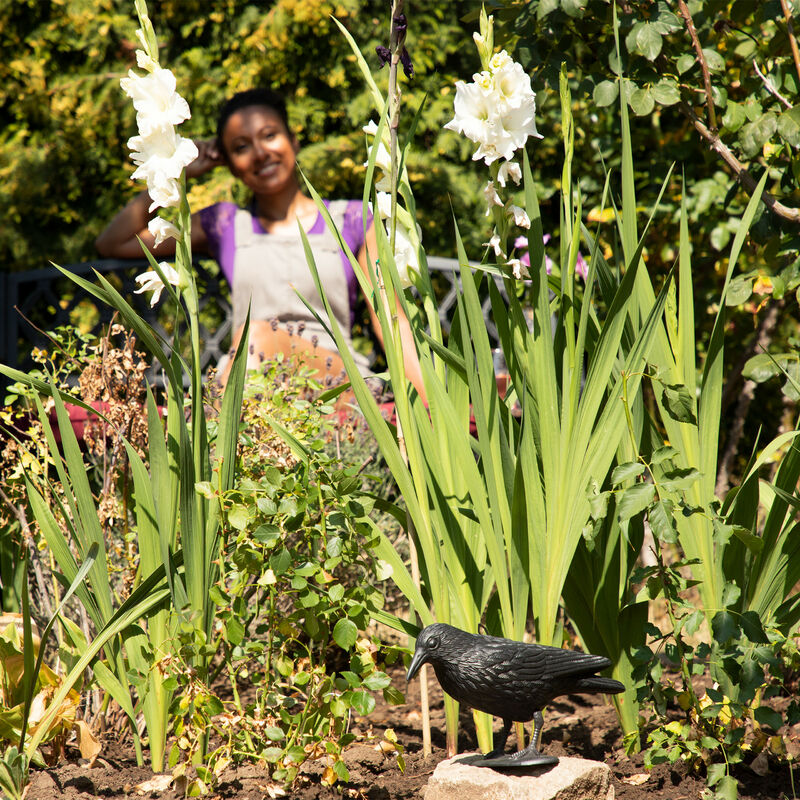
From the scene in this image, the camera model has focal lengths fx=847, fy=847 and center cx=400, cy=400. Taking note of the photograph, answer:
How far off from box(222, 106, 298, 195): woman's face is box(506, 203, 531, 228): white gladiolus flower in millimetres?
2066

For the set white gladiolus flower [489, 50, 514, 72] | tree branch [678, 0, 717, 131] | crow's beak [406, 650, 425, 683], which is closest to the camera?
crow's beak [406, 650, 425, 683]

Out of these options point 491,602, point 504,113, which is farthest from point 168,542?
point 504,113

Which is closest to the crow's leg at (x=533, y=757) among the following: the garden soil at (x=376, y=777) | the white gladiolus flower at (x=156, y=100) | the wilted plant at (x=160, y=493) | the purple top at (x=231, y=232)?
the garden soil at (x=376, y=777)

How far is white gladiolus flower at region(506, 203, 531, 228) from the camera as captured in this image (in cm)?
148

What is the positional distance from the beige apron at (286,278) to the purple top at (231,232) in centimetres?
4

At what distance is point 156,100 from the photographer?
149 centimetres

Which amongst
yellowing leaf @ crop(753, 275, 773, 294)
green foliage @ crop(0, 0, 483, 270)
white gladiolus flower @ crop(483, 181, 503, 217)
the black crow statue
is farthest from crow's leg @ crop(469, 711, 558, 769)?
green foliage @ crop(0, 0, 483, 270)

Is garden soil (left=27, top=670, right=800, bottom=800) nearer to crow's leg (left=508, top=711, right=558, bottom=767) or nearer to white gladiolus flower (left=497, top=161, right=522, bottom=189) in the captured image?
crow's leg (left=508, top=711, right=558, bottom=767)

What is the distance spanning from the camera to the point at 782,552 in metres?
1.58

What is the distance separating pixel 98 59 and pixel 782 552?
4.61m

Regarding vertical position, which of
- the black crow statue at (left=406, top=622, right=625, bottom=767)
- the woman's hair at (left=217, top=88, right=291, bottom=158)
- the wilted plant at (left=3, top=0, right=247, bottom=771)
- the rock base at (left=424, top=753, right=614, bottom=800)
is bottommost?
the rock base at (left=424, top=753, right=614, bottom=800)

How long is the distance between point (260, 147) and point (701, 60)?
1.92 m

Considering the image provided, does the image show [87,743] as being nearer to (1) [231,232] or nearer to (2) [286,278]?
(2) [286,278]

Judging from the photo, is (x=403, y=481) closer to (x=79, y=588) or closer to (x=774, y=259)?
(x=79, y=588)
